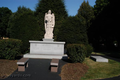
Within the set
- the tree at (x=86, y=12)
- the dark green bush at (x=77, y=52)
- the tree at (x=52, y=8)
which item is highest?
the tree at (x=86, y=12)

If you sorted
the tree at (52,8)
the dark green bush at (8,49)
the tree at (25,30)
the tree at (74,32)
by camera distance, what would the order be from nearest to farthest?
the dark green bush at (8,49), the tree at (74,32), the tree at (25,30), the tree at (52,8)

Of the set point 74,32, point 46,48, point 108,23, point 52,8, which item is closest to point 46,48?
point 46,48

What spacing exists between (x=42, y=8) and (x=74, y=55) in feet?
49.6

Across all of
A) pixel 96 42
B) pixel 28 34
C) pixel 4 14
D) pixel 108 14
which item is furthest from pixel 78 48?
pixel 4 14

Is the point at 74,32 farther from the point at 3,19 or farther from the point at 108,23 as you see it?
the point at 3,19

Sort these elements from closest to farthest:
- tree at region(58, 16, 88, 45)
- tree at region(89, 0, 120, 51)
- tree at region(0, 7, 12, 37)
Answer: tree at region(58, 16, 88, 45), tree at region(89, 0, 120, 51), tree at region(0, 7, 12, 37)

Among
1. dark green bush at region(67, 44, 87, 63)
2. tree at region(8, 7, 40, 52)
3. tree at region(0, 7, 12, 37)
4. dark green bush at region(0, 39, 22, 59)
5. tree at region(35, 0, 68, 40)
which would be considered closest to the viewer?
dark green bush at region(67, 44, 87, 63)

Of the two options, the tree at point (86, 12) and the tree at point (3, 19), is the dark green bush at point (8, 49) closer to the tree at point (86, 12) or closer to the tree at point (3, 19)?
the tree at point (86, 12)

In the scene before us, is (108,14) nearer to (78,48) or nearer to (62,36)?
(62,36)

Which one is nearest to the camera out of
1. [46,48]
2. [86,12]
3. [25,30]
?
[46,48]

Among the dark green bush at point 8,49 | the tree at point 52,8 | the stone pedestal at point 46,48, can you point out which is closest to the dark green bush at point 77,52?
the stone pedestal at point 46,48

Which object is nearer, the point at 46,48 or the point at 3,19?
the point at 46,48

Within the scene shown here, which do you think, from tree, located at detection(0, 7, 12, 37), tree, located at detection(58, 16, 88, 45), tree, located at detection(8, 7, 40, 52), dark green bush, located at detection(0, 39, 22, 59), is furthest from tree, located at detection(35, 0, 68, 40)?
tree, located at detection(0, 7, 12, 37)

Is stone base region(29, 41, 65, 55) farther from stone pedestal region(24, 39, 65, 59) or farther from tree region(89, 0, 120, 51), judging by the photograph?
tree region(89, 0, 120, 51)
